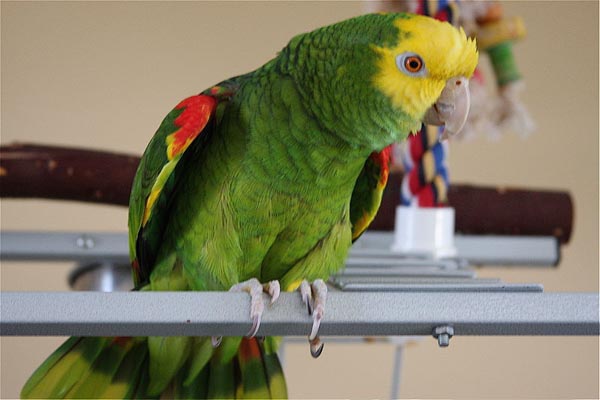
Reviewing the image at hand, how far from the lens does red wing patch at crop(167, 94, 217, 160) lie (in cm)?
69

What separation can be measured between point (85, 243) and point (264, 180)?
0.50m

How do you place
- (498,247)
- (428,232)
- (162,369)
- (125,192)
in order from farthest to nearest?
(498,247), (125,192), (428,232), (162,369)

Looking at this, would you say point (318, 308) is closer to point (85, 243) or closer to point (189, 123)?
point (189, 123)

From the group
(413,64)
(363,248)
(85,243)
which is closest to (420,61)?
(413,64)

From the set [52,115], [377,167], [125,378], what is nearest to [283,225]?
[377,167]

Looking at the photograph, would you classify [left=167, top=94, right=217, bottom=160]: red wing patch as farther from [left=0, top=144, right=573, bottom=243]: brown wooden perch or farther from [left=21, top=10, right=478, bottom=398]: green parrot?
[left=0, top=144, right=573, bottom=243]: brown wooden perch

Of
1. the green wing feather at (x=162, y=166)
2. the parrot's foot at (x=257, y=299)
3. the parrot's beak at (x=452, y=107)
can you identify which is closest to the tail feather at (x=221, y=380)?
the green wing feather at (x=162, y=166)

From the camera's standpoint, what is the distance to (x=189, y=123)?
0.70m

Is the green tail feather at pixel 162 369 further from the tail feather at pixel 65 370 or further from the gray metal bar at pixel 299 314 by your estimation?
the gray metal bar at pixel 299 314

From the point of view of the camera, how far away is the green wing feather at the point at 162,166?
70cm

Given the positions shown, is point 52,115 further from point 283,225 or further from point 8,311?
point 8,311

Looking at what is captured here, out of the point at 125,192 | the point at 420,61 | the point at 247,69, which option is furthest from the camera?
Result: the point at 247,69

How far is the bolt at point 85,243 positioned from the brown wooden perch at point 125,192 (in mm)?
63

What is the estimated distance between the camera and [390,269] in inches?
33.7
